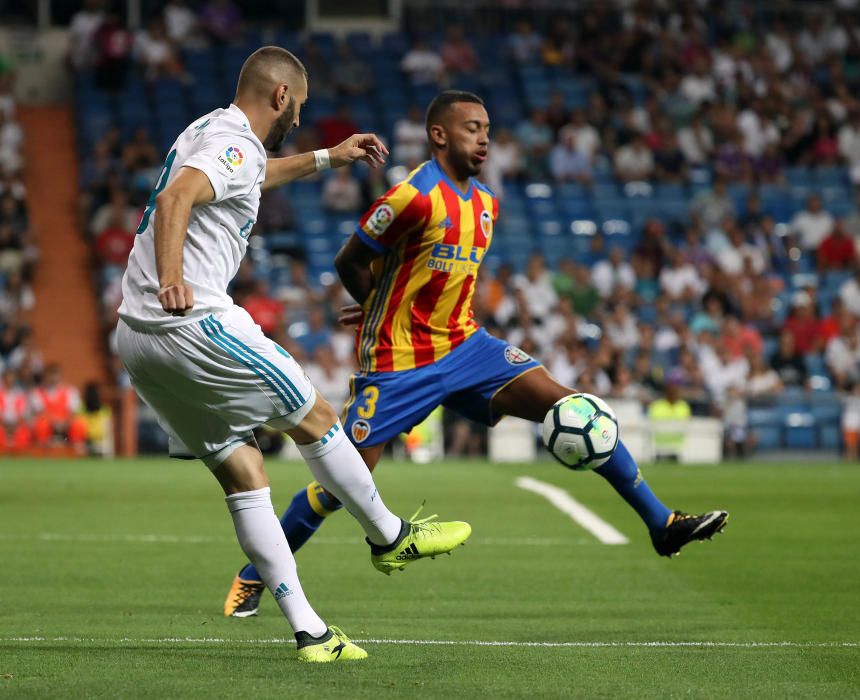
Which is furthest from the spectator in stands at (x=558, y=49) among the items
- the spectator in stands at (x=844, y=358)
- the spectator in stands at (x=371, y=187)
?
the spectator in stands at (x=844, y=358)

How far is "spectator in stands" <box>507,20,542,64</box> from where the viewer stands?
27.8 m

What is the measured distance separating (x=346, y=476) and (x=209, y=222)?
3.64 ft

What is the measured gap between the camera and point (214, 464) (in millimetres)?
6082

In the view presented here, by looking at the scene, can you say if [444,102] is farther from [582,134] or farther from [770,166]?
[770,166]

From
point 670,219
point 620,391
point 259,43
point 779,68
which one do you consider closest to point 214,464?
point 620,391

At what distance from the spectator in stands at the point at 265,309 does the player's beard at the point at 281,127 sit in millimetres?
13961

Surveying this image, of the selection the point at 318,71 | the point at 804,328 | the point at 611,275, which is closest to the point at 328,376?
the point at 611,275

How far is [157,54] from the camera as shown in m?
25.8

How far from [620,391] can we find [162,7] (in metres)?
12.6

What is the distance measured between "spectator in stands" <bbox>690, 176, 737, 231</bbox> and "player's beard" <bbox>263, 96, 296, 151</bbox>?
18984 millimetres

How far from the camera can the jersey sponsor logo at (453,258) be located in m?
7.68

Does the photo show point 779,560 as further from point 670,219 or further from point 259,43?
point 259,43

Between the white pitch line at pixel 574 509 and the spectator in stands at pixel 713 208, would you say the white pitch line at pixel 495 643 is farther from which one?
the spectator in stands at pixel 713 208

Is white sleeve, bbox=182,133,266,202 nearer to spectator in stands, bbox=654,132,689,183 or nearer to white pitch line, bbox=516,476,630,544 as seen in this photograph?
white pitch line, bbox=516,476,630,544
